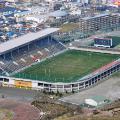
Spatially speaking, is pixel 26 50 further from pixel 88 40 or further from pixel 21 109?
pixel 21 109

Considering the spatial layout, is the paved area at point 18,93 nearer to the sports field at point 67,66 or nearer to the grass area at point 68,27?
the sports field at point 67,66

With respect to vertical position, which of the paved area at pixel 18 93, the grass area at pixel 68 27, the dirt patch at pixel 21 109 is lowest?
the paved area at pixel 18 93

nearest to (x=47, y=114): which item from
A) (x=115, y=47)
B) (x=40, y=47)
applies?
(x=40, y=47)

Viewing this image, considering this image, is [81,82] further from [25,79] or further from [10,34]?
[10,34]

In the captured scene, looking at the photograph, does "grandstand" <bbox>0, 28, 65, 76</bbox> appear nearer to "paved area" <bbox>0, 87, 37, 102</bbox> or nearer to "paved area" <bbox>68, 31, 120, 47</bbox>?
"paved area" <bbox>0, 87, 37, 102</bbox>

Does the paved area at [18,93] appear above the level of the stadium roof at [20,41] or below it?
below

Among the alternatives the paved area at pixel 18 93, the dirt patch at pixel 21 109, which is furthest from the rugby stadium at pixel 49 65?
the dirt patch at pixel 21 109
